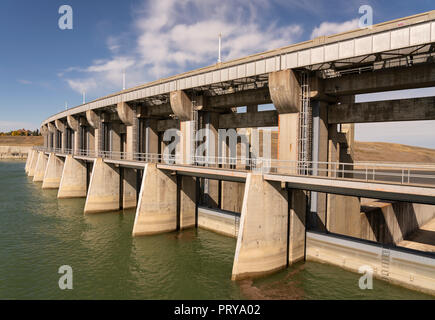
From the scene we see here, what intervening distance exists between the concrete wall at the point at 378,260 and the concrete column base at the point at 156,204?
12131 mm

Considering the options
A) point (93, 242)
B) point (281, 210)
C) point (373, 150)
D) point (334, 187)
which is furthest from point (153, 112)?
point (373, 150)

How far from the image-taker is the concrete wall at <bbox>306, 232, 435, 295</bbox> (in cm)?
1365

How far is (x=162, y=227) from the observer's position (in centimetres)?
2364

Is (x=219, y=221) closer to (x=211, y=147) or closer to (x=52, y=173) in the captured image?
(x=211, y=147)

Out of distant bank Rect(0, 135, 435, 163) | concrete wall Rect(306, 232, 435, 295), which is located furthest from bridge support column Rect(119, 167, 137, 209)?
distant bank Rect(0, 135, 435, 163)

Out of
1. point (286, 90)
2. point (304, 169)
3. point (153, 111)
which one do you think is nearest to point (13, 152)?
point (153, 111)

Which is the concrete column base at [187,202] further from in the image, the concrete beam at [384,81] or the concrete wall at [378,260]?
the concrete beam at [384,81]

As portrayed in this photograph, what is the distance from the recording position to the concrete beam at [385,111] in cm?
1569

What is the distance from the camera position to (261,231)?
15.9 metres

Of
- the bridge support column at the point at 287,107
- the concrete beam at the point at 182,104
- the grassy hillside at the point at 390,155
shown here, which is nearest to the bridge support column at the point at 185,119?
the concrete beam at the point at 182,104

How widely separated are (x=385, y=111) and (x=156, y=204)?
18.6m

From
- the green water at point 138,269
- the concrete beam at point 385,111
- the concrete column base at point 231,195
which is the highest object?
the concrete beam at point 385,111

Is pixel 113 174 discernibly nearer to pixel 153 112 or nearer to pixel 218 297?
pixel 153 112
